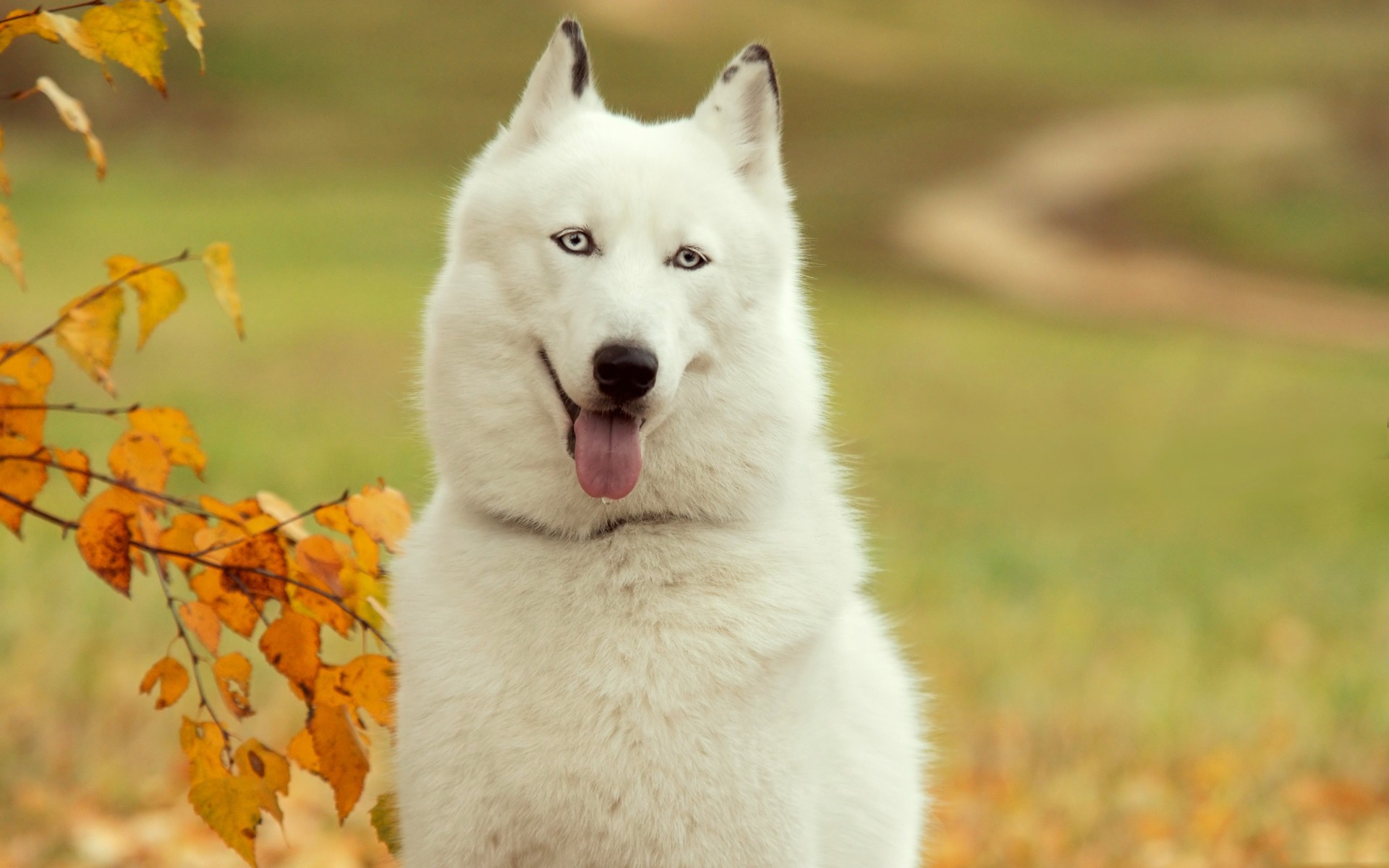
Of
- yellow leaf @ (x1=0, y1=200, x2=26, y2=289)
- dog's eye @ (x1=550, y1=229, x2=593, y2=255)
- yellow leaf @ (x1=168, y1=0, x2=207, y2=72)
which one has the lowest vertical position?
yellow leaf @ (x1=0, y1=200, x2=26, y2=289)

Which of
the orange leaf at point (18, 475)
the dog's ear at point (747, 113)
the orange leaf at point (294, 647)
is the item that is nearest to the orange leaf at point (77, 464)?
the orange leaf at point (18, 475)

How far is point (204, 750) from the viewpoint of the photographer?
9.98 feet

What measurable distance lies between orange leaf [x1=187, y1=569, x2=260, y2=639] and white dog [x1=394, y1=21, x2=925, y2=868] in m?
0.35

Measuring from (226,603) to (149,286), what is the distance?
76 cm

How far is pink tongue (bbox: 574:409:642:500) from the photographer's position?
284cm

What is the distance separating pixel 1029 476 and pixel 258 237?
14.0 meters

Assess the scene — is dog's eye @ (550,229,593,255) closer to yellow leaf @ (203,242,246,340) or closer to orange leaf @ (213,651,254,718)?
yellow leaf @ (203,242,246,340)

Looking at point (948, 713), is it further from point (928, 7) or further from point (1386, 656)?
point (928, 7)

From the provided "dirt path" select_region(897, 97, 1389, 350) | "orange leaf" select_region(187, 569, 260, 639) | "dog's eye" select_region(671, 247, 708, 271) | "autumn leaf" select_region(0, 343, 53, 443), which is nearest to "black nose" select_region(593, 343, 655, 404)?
"dog's eye" select_region(671, 247, 708, 271)

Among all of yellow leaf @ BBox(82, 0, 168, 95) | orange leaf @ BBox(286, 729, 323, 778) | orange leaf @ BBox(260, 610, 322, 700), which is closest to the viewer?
yellow leaf @ BBox(82, 0, 168, 95)

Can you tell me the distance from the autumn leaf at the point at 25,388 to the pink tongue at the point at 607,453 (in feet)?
3.75

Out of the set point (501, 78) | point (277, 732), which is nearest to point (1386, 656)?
point (277, 732)

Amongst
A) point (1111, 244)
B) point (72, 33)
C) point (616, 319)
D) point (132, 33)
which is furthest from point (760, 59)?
point (1111, 244)

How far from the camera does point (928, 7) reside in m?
46.9
